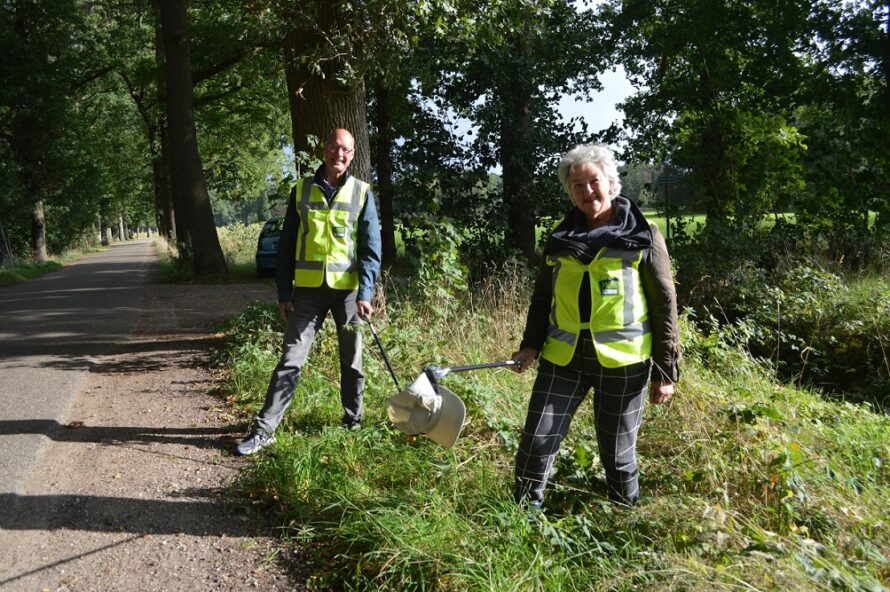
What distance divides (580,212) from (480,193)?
999 centimetres

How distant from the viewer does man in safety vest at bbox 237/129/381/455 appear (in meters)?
4.77

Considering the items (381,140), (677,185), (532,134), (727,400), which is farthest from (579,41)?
(727,400)

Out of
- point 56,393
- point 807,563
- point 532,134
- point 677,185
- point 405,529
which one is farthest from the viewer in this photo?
point 677,185

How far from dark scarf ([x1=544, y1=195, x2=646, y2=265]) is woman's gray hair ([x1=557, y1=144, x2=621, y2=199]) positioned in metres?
0.10

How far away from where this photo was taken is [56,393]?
643 cm

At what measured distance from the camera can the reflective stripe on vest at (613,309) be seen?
3148 mm

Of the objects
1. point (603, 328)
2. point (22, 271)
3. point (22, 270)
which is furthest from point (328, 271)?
point (22, 270)

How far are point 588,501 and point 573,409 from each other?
1.78 feet

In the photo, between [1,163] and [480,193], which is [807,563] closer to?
[480,193]

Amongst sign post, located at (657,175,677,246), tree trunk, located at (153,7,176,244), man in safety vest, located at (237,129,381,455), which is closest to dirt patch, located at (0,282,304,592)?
man in safety vest, located at (237,129,381,455)

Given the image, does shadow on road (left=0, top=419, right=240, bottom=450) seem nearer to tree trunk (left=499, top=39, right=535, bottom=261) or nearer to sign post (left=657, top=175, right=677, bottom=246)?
tree trunk (left=499, top=39, right=535, bottom=261)

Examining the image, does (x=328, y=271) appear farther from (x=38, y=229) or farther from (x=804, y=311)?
(x=38, y=229)

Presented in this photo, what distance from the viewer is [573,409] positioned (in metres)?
3.38

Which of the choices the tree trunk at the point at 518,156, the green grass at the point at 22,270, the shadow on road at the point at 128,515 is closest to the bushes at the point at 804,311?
the tree trunk at the point at 518,156
